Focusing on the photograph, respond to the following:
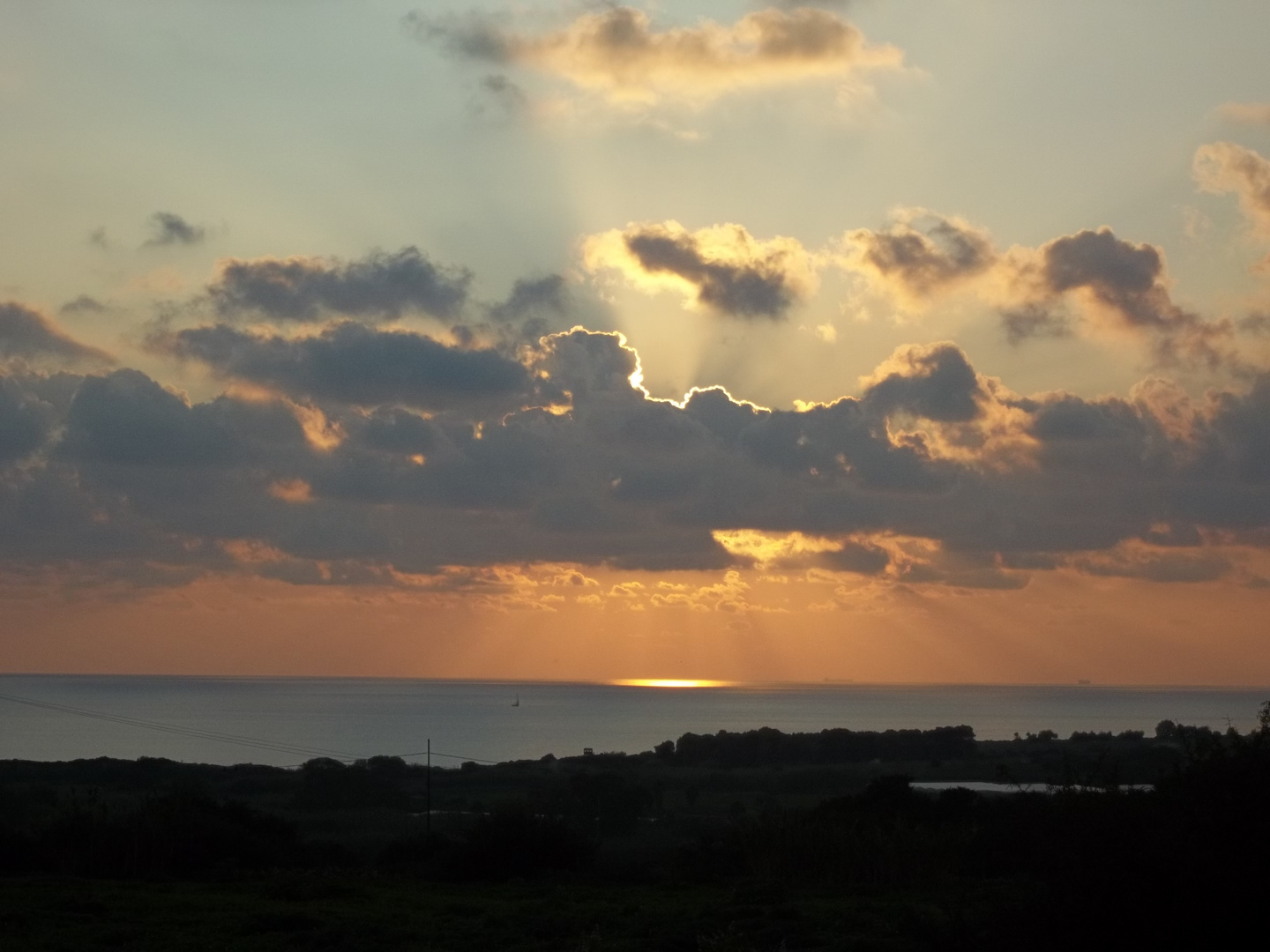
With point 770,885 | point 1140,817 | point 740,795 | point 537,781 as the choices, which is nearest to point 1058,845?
point 1140,817

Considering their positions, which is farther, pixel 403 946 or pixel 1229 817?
pixel 403 946

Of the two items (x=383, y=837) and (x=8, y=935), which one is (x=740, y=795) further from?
(x=8, y=935)

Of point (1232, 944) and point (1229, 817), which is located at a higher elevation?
point (1229, 817)

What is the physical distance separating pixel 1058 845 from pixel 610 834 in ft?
132

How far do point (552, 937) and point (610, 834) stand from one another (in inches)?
1312

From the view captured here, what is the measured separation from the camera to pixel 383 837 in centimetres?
4944

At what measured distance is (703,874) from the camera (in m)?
29.2

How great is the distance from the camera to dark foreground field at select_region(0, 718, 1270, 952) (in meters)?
11.9

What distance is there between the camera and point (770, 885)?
77.6 ft

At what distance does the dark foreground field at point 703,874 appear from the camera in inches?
469

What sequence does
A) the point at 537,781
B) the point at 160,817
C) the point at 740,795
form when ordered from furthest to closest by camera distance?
the point at 537,781, the point at 740,795, the point at 160,817

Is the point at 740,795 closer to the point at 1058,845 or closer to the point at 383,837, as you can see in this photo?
the point at 383,837

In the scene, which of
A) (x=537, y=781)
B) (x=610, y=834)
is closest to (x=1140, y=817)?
(x=610, y=834)

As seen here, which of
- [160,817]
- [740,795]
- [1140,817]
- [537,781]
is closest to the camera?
[1140,817]
